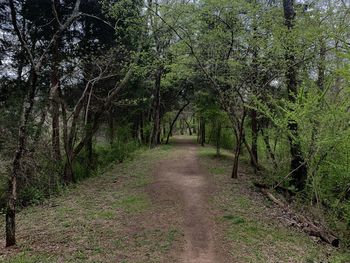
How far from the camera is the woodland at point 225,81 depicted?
7.65 meters

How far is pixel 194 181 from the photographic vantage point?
10969 millimetres

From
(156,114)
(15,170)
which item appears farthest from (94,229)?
(156,114)

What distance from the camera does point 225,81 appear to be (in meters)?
10.9

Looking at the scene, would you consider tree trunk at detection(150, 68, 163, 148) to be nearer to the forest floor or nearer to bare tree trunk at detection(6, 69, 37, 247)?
the forest floor

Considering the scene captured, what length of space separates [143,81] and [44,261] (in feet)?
44.2

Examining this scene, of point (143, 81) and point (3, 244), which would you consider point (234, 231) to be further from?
point (143, 81)

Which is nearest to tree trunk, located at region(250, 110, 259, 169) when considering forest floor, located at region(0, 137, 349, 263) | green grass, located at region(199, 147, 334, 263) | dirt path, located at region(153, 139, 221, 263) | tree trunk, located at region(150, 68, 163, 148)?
forest floor, located at region(0, 137, 349, 263)

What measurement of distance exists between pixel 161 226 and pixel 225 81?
577 cm

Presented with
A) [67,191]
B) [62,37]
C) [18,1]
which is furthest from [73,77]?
[67,191]

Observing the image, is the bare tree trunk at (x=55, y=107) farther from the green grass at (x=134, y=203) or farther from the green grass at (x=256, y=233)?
the green grass at (x=256, y=233)

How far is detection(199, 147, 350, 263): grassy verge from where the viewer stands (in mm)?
5941

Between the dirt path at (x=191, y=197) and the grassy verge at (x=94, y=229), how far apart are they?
1.30 feet

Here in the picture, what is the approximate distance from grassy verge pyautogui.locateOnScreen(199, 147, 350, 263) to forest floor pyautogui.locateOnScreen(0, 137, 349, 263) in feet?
0.06

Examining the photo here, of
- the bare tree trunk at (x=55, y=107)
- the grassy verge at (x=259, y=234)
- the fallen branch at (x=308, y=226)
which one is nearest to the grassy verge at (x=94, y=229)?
the grassy verge at (x=259, y=234)
